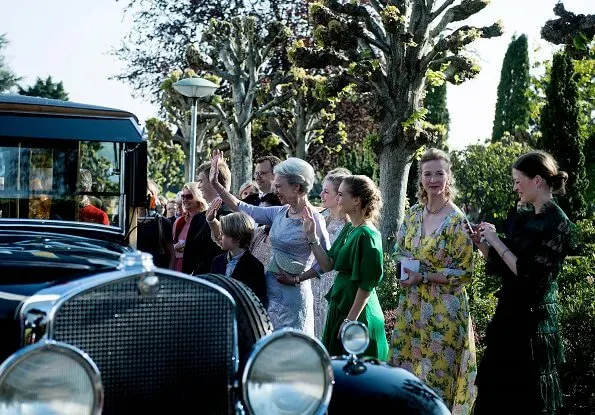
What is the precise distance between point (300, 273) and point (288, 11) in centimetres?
2299

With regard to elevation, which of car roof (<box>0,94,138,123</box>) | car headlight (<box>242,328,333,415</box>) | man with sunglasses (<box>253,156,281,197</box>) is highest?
car roof (<box>0,94,138,123</box>)

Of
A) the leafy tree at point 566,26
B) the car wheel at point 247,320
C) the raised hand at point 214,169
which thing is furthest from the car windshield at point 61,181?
the leafy tree at point 566,26

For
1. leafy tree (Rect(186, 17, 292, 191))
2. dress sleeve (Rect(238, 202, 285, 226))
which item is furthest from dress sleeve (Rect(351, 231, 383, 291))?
leafy tree (Rect(186, 17, 292, 191))

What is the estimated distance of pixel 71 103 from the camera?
5.19 m

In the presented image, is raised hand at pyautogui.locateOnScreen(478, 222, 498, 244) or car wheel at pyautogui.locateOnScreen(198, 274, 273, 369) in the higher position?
raised hand at pyautogui.locateOnScreen(478, 222, 498, 244)

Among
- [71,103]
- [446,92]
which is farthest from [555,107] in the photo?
[446,92]

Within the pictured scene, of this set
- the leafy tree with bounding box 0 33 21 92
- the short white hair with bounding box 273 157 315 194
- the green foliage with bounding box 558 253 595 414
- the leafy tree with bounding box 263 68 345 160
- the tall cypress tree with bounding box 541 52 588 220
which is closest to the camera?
the short white hair with bounding box 273 157 315 194

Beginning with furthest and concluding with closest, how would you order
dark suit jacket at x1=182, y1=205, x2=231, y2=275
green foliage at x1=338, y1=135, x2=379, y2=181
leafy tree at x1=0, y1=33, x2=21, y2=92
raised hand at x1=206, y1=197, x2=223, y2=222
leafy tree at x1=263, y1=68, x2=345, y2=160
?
leafy tree at x1=0, y1=33, x2=21, y2=92 → green foliage at x1=338, y1=135, x2=379, y2=181 → leafy tree at x1=263, y1=68, x2=345, y2=160 → dark suit jacket at x1=182, y1=205, x2=231, y2=275 → raised hand at x1=206, y1=197, x2=223, y2=222

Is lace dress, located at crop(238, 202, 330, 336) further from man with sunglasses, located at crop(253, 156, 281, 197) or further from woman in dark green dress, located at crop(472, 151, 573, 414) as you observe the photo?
man with sunglasses, located at crop(253, 156, 281, 197)

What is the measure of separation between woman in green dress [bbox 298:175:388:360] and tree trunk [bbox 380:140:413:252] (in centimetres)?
974

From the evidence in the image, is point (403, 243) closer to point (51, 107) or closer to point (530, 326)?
point (530, 326)

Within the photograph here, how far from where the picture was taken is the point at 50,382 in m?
3.02

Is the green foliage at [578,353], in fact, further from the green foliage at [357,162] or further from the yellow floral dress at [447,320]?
the green foliage at [357,162]

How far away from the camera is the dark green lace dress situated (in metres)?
5.39
